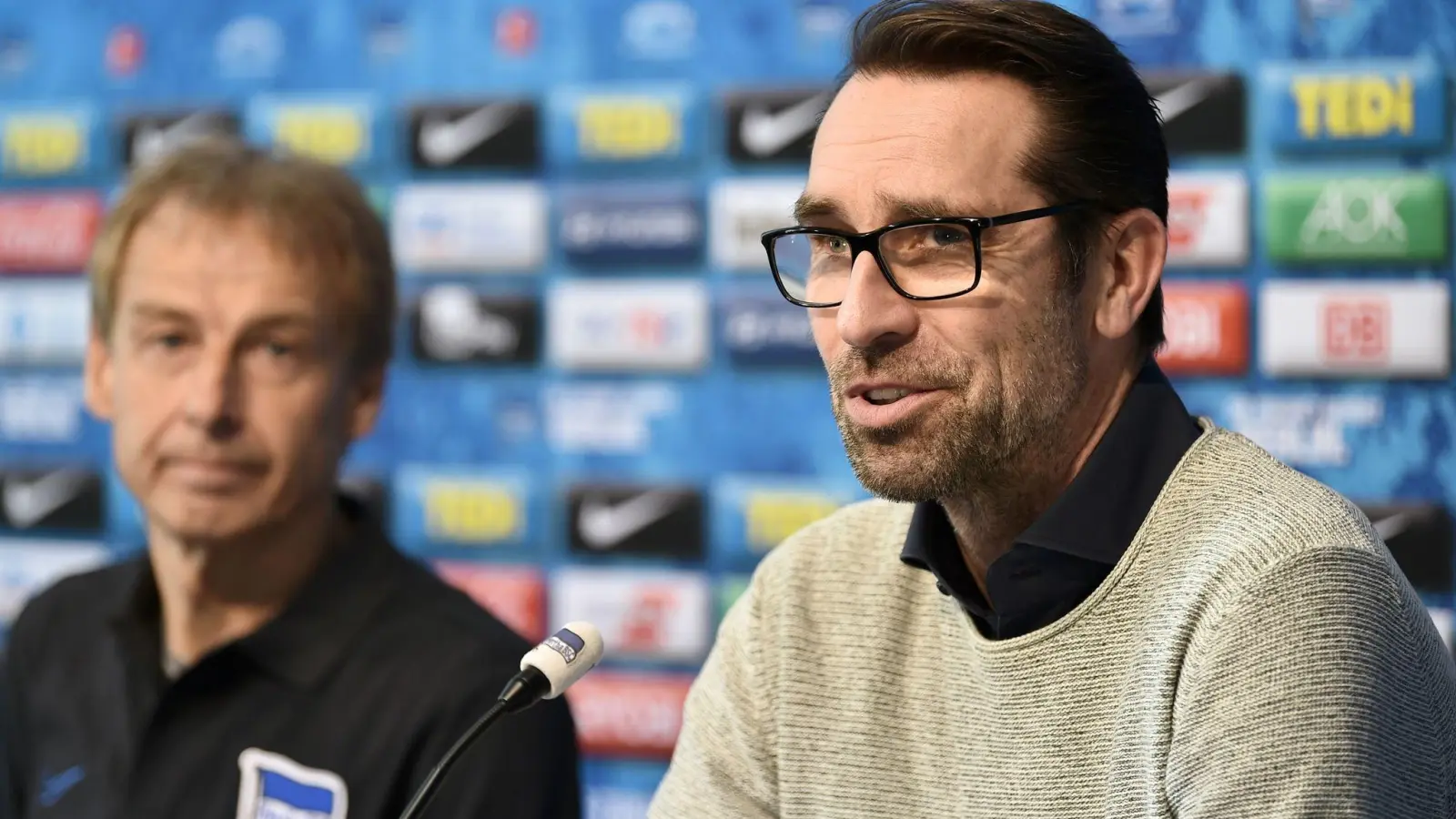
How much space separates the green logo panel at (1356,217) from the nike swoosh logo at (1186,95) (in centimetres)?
17

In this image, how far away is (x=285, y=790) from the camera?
1.55 m

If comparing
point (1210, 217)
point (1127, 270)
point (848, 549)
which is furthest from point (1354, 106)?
point (848, 549)

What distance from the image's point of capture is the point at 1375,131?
238cm

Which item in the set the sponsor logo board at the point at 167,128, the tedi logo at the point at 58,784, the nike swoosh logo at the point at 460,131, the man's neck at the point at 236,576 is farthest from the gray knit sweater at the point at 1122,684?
the sponsor logo board at the point at 167,128

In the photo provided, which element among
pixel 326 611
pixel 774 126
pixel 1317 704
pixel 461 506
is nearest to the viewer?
pixel 1317 704

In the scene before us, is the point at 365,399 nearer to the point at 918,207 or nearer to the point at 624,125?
the point at 918,207

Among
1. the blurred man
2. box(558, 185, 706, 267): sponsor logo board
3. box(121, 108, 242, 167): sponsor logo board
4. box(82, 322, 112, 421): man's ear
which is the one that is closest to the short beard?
the blurred man

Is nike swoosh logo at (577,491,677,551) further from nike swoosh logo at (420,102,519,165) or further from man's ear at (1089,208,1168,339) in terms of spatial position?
man's ear at (1089,208,1168,339)

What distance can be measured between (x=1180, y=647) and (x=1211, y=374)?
1.53 meters

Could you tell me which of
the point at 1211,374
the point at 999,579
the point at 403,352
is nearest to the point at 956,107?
the point at 999,579

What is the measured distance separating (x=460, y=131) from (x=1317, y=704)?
2272 mm

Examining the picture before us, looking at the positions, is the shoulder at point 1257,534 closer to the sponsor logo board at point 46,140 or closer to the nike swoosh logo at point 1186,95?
the nike swoosh logo at point 1186,95

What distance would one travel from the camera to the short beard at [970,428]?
1.14m

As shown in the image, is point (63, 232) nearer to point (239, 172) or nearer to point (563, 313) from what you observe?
point (563, 313)
